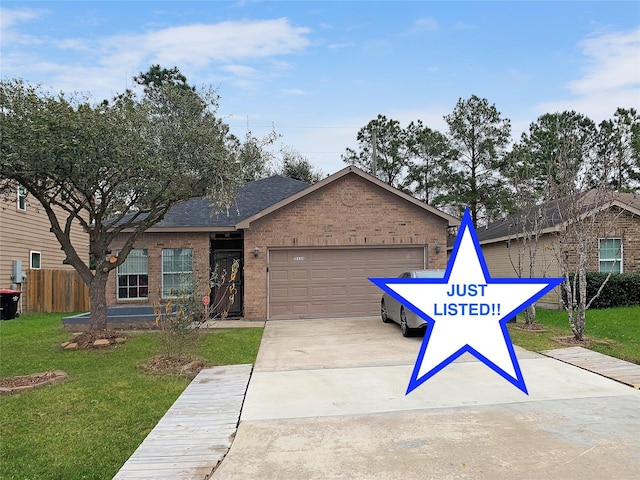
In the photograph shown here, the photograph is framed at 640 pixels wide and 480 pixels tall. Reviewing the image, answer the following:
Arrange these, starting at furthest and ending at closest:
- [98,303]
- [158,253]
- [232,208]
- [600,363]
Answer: [232,208], [158,253], [98,303], [600,363]

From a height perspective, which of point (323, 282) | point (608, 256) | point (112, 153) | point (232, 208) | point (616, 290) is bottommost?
point (616, 290)

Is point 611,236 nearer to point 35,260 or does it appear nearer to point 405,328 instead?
point 405,328

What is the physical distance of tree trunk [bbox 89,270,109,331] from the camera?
11.0 metres

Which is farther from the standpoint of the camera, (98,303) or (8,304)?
(8,304)

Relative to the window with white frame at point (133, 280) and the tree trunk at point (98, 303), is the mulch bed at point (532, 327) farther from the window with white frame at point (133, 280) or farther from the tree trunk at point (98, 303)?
the window with white frame at point (133, 280)

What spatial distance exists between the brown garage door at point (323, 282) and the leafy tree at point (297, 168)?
66.6 ft

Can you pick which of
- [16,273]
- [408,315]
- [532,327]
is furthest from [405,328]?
[16,273]

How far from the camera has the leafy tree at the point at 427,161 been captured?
106 ft

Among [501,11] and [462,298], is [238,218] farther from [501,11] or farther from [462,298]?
[462,298]

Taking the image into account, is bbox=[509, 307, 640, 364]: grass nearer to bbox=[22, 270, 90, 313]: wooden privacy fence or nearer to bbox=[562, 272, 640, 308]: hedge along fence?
bbox=[562, 272, 640, 308]: hedge along fence

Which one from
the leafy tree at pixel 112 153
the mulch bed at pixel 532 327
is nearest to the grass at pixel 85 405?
the leafy tree at pixel 112 153

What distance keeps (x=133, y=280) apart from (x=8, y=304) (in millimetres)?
4186

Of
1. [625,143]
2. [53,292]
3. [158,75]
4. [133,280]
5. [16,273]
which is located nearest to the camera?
[133,280]

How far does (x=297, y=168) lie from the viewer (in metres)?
35.9
